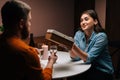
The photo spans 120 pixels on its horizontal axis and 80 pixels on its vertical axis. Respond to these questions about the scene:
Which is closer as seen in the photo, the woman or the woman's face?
the woman

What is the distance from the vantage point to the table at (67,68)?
2.09m

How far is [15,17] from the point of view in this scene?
1.52 m

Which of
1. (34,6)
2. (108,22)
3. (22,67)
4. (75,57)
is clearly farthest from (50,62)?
(108,22)

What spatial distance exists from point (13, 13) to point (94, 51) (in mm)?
1190

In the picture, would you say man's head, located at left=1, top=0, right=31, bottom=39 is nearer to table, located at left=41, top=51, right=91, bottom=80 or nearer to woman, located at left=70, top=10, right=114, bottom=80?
table, located at left=41, top=51, right=91, bottom=80

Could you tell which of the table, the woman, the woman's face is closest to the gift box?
the woman

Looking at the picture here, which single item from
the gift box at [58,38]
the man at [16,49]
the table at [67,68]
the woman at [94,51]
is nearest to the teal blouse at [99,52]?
the woman at [94,51]

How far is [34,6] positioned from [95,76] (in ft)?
6.16

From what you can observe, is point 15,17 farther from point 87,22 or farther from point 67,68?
point 87,22

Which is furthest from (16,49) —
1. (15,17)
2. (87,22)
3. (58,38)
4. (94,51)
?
(87,22)

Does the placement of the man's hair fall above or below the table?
above

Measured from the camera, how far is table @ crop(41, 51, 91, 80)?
2092mm

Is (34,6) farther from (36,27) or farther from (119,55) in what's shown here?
(119,55)

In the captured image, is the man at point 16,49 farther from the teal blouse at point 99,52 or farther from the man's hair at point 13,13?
the teal blouse at point 99,52
